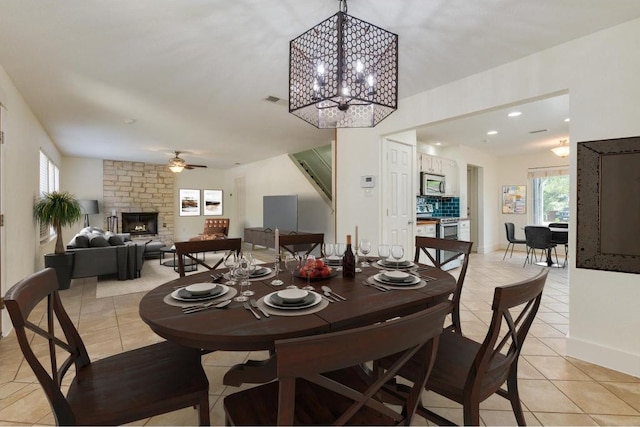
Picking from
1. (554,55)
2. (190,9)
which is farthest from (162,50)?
(554,55)

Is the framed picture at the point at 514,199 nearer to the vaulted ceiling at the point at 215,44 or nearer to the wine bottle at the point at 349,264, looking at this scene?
the vaulted ceiling at the point at 215,44

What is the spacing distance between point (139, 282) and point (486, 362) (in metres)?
4.81

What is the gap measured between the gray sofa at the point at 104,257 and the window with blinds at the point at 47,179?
97 centimetres

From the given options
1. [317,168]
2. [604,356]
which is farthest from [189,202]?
[604,356]

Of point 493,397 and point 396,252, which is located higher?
point 396,252

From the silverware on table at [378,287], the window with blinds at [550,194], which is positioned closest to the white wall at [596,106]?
the silverware on table at [378,287]

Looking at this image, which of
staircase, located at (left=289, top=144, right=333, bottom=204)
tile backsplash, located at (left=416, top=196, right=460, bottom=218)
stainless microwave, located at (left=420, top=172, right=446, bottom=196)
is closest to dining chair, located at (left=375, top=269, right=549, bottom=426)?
stainless microwave, located at (left=420, top=172, right=446, bottom=196)

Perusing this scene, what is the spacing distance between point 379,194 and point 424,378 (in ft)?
10.4

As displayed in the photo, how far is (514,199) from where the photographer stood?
25.6 feet

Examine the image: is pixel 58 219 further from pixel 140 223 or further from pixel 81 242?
pixel 140 223

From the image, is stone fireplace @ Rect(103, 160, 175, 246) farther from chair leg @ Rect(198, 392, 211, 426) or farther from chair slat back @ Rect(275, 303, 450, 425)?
chair slat back @ Rect(275, 303, 450, 425)

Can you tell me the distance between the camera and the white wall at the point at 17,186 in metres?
2.82

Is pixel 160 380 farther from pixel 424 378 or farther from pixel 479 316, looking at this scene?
pixel 479 316

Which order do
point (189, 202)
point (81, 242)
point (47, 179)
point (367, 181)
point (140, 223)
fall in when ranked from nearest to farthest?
point (367, 181) → point (81, 242) → point (47, 179) → point (140, 223) → point (189, 202)
